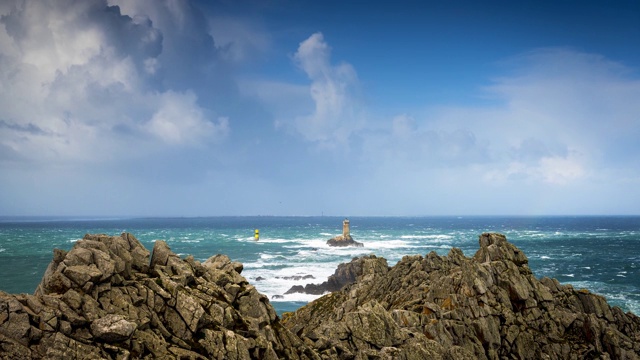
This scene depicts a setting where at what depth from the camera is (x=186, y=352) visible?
754 inches

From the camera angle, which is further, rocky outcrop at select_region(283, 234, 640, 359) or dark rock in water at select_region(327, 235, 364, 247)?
dark rock in water at select_region(327, 235, 364, 247)

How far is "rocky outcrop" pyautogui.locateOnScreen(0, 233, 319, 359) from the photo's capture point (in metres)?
17.1

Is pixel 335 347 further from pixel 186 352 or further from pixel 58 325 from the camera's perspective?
pixel 58 325

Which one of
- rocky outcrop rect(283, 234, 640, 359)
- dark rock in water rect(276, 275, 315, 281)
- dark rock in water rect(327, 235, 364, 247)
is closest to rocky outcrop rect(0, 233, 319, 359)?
rocky outcrop rect(283, 234, 640, 359)

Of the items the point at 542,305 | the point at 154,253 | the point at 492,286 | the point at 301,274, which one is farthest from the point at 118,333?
the point at 301,274

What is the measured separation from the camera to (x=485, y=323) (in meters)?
29.8

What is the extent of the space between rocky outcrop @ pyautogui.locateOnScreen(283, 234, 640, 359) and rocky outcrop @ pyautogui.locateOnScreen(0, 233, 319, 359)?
4156mm

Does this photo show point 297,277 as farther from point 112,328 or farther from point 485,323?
point 112,328

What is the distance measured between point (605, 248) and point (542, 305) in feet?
433

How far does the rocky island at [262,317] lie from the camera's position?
58.7 feet

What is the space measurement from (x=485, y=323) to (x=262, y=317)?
1525cm

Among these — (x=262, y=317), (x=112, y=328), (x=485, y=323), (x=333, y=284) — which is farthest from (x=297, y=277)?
(x=112, y=328)

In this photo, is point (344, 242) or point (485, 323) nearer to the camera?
point (485, 323)

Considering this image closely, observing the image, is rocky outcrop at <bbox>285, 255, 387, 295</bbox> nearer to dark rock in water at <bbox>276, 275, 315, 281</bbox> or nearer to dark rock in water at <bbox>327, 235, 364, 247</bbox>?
dark rock in water at <bbox>276, 275, 315, 281</bbox>
